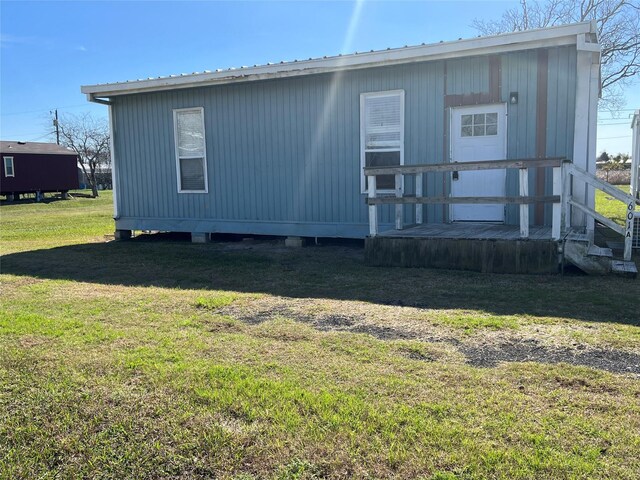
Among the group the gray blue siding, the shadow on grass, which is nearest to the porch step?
the shadow on grass

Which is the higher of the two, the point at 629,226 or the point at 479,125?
the point at 479,125

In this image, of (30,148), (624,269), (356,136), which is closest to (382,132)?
(356,136)

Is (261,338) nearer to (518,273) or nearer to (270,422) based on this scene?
(270,422)

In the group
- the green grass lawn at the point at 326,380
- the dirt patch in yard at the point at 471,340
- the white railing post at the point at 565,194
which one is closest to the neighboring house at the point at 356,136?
the white railing post at the point at 565,194

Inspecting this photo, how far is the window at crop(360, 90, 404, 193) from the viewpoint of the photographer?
8.53 meters

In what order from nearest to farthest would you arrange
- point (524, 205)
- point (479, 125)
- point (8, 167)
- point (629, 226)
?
point (629, 226), point (524, 205), point (479, 125), point (8, 167)

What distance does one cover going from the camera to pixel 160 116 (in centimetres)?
1048

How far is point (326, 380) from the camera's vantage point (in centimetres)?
326

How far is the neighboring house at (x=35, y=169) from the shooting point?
3036 cm

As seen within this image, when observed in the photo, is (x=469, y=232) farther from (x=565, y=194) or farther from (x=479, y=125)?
(x=479, y=125)

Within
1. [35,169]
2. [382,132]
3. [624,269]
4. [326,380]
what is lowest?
[326,380]

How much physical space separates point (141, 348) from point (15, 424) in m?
1.11

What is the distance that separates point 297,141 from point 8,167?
2728 centimetres

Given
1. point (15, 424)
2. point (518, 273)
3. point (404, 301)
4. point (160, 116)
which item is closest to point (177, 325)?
point (15, 424)
